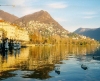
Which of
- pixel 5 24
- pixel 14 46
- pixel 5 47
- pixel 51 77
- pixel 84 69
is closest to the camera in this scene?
pixel 51 77

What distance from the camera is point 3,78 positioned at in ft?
126

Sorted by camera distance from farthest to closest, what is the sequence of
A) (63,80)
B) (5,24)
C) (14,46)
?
(5,24)
(14,46)
(63,80)

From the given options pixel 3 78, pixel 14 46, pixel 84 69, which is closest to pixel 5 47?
pixel 14 46

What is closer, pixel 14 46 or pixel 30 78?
pixel 30 78

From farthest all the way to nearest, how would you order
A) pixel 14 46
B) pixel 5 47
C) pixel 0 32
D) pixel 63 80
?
pixel 0 32, pixel 14 46, pixel 5 47, pixel 63 80

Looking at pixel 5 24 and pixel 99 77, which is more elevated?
pixel 5 24

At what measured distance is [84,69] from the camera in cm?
5150

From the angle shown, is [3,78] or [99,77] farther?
[99,77]

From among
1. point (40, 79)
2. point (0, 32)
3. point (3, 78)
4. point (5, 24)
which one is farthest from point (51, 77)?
point (5, 24)

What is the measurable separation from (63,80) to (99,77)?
8.12 m

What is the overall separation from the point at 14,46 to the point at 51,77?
106 metres

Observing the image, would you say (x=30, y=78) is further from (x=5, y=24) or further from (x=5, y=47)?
(x=5, y=24)

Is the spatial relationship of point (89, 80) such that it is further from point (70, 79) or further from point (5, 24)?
point (5, 24)

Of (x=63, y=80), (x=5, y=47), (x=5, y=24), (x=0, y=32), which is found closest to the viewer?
(x=63, y=80)
